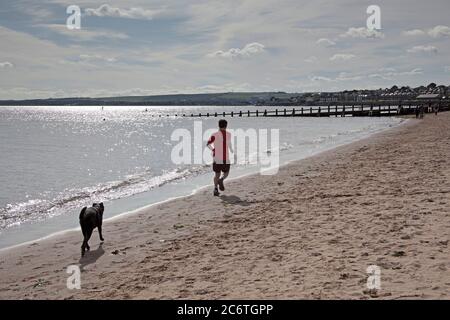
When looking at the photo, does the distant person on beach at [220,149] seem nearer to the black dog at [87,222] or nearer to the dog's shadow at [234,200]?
the dog's shadow at [234,200]

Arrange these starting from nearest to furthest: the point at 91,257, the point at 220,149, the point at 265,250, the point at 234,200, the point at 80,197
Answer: the point at 265,250 < the point at 91,257 < the point at 234,200 < the point at 220,149 < the point at 80,197

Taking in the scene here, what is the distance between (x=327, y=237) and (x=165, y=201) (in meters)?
5.97

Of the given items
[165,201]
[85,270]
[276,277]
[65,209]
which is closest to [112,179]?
[65,209]

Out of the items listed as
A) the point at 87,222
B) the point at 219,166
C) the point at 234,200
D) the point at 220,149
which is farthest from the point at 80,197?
the point at 87,222

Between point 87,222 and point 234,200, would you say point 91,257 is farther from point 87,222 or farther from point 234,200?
point 234,200

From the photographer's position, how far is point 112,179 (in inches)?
720

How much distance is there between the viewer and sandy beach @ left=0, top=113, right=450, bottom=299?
15.3 ft

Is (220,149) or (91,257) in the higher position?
(220,149)

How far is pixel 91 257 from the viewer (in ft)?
22.0

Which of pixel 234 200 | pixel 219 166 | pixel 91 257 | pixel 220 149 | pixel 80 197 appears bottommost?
pixel 80 197

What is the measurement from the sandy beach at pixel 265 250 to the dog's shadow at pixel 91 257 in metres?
0.03

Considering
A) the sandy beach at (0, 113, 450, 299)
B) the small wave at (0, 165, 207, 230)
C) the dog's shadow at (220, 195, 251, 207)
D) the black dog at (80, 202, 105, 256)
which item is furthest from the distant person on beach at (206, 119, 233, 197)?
the black dog at (80, 202, 105, 256)

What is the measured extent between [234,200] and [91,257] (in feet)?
15.4
